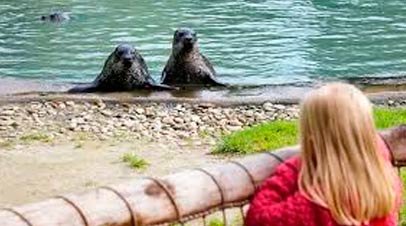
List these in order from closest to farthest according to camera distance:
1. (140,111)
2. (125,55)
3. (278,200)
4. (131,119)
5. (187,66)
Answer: (278,200)
(131,119)
(140,111)
(125,55)
(187,66)

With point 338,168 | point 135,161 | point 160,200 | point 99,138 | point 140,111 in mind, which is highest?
point 338,168

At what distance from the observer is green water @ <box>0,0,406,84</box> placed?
13977mm

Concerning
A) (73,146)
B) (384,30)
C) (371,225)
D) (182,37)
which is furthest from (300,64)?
(371,225)

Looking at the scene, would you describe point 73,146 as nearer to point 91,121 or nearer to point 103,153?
point 103,153

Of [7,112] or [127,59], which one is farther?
[127,59]

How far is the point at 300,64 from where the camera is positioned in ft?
46.5

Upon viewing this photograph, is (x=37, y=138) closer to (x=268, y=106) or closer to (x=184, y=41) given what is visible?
(x=268, y=106)

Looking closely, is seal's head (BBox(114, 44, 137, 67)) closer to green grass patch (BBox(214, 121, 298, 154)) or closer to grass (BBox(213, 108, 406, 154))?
grass (BBox(213, 108, 406, 154))

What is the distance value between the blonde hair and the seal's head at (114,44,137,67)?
1003 centimetres

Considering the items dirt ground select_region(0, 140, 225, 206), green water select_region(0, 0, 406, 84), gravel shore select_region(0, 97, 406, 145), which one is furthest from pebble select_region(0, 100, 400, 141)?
green water select_region(0, 0, 406, 84)

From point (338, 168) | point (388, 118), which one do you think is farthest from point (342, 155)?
point (388, 118)

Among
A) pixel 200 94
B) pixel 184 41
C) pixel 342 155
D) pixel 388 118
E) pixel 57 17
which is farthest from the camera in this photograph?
pixel 57 17

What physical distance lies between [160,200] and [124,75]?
9.76 metres

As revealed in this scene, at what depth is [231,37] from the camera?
632 inches
